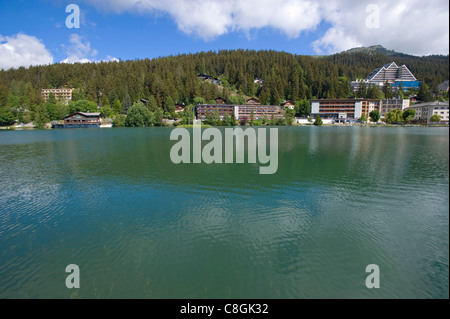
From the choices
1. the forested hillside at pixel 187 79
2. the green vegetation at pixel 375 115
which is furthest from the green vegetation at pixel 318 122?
the forested hillside at pixel 187 79

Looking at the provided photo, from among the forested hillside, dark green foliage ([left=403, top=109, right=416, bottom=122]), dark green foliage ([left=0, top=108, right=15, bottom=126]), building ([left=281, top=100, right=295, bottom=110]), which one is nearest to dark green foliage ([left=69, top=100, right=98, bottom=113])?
the forested hillside

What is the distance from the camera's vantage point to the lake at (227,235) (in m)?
5.67

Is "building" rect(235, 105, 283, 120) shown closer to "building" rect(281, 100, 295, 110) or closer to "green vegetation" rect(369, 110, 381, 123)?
"building" rect(281, 100, 295, 110)

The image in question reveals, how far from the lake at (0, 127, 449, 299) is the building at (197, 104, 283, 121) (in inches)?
2947

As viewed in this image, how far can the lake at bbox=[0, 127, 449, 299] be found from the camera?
5672 millimetres

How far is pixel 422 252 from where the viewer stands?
21.6 ft

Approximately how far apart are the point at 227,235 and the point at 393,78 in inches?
6072

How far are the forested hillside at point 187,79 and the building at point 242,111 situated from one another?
11.0 m

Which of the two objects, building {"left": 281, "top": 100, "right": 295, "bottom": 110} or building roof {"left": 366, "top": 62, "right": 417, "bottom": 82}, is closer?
building {"left": 281, "top": 100, "right": 295, "bottom": 110}

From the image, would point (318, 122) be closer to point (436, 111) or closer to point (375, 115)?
point (375, 115)

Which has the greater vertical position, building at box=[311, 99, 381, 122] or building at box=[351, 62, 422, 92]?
building at box=[351, 62, 422, 92]

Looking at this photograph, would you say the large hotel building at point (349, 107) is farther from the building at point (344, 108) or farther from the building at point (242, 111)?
the building at point (242, 111)

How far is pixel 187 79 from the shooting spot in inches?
3932
